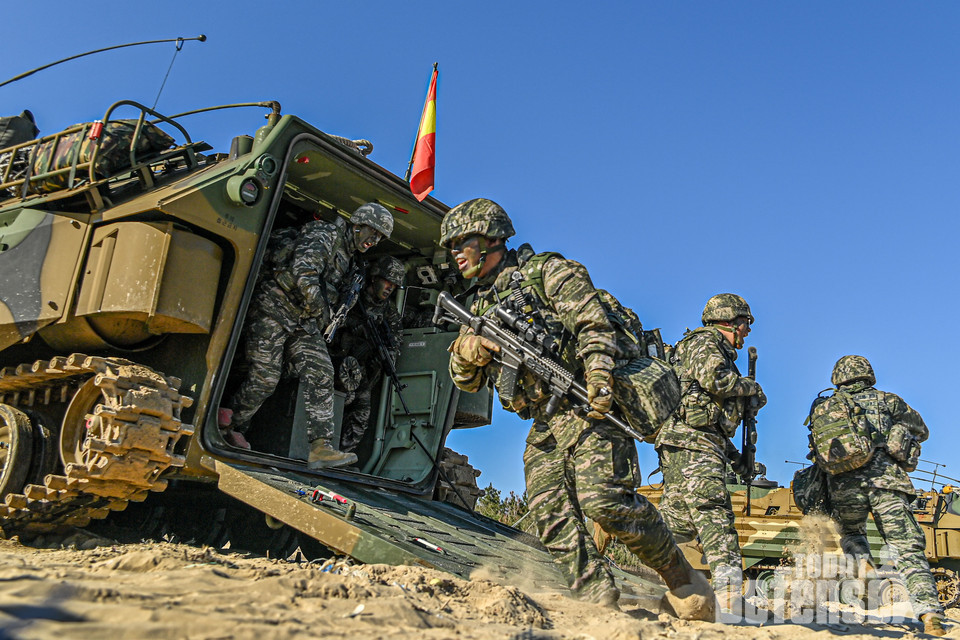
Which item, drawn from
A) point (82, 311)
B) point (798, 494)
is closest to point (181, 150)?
point (82, 311)

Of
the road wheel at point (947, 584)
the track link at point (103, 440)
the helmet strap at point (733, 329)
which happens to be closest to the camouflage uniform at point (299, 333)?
the track link at point (103, 440)

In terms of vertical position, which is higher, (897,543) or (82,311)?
(82,311)

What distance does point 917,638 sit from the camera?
4.95m

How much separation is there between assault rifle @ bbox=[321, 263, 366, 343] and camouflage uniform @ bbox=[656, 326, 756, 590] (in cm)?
249

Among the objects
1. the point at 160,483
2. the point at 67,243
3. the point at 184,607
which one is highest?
the point at 67,243

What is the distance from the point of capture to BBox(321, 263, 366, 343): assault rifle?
6.67 m

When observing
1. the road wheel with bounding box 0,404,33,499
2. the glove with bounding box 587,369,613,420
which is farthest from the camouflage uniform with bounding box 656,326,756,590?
the road wheel with bounding box 0,404,33,499

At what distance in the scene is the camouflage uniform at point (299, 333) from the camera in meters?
6.17

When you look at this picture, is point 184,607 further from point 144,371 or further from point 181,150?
point 181,150

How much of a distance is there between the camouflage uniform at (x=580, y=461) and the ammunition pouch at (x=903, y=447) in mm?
3110

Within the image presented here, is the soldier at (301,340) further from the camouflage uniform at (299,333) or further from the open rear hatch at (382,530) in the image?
the open rear hatch at (382,530)

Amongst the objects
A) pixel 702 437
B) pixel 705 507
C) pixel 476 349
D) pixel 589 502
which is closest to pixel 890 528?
pixel 702 437

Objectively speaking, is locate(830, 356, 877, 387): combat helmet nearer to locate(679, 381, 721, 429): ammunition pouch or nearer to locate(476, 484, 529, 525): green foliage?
locate(679, 381, 721, 429): ammunition pouch

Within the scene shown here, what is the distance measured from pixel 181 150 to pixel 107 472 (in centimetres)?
240
